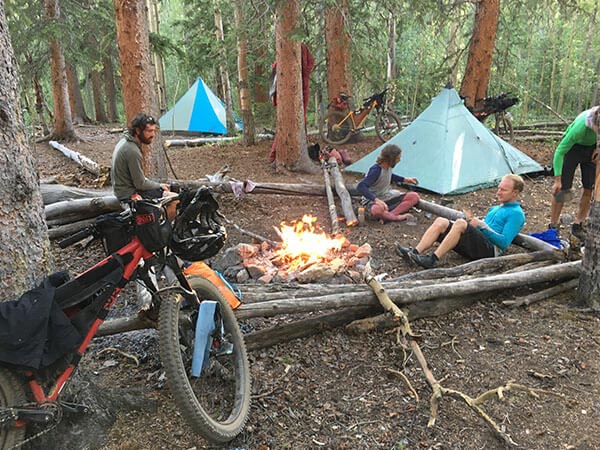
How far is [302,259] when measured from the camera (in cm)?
495

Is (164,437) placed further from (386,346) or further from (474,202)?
(474,202)

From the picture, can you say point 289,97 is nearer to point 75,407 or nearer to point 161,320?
point 161,320

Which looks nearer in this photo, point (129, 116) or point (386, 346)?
point (386, 346)

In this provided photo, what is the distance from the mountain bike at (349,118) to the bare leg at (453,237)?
21.8 ft

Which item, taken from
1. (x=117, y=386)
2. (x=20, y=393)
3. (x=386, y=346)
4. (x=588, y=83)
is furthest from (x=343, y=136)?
(x=588, y=83)

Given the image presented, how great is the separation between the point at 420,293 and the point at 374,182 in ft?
10.1

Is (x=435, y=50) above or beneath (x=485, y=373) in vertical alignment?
above

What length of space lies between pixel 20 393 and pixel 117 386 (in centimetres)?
91

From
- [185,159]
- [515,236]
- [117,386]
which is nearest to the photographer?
[117,386]

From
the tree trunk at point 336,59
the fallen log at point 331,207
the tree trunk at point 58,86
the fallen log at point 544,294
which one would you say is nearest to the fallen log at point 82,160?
the tree trunk at point 58,86

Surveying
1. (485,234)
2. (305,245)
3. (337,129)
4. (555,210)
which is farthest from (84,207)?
(337,129)

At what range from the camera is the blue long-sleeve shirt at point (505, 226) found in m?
4.64

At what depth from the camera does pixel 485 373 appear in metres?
3.01

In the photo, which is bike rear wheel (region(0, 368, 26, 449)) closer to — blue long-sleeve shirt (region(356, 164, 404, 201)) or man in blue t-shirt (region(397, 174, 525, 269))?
man in blue t-shirt (region(397, 174, 525, 269))
